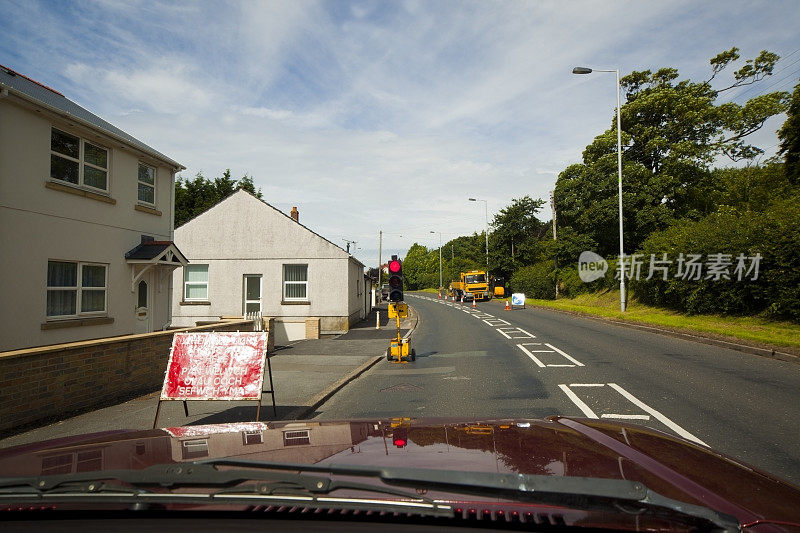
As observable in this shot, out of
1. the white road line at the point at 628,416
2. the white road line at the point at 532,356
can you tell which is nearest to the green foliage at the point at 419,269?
the white road line at the point at 532,356

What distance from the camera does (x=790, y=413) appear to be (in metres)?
6.69

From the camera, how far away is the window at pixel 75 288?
1089 cm

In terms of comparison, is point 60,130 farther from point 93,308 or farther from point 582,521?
point 582,521

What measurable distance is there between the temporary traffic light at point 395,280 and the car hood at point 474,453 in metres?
9.68

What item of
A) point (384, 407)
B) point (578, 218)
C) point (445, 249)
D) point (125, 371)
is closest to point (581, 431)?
point (384, 407)

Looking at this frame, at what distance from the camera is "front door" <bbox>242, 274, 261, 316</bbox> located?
73.4 ft

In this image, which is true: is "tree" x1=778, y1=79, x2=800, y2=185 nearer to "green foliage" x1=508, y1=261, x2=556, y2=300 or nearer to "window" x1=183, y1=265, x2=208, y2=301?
"green foliage" x1=508, y1=261, x2=556, y2=300

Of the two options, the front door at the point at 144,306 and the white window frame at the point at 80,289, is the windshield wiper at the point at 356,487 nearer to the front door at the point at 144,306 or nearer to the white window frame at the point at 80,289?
the white window frame at the point at 80,289

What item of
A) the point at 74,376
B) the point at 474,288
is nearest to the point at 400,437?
the point at 74,376

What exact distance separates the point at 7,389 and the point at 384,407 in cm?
495

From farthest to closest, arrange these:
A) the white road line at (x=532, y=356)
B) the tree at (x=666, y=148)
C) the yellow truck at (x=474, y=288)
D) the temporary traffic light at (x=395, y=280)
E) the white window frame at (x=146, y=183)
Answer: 1. the yellow truck at (x=474, y=288)
2. the tree at (x=666, y=148)
3. the white window frame at (x=146, y=183)
4. the temporary traffic light at (x=395, y=280)
5. the white road line at (x=532, y=356)

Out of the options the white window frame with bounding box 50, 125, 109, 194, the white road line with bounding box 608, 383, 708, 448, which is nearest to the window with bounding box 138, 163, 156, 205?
the white window frame with bounding box 50, 125, 109, 194

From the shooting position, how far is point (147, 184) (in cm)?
1437

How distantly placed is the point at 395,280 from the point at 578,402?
6345mm
